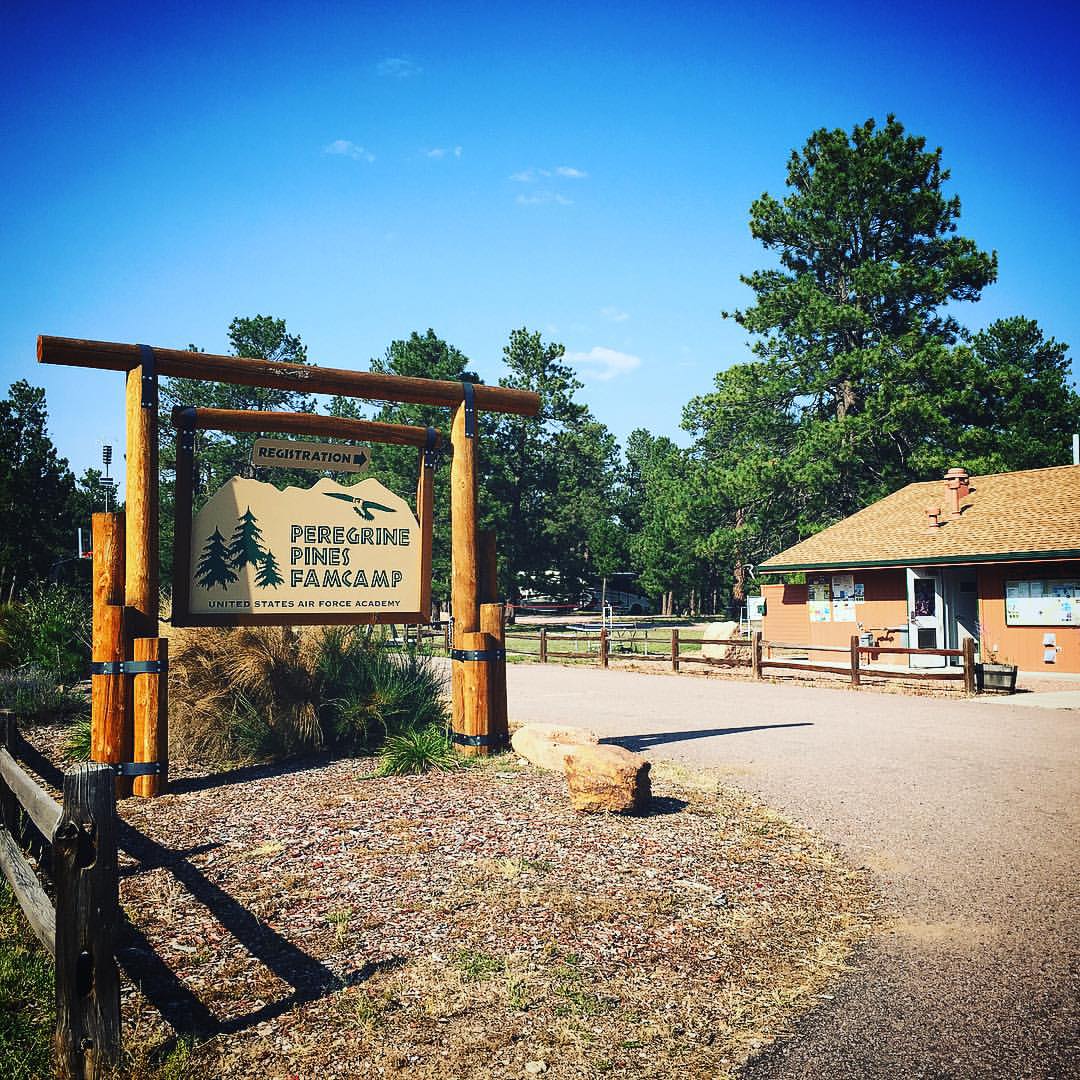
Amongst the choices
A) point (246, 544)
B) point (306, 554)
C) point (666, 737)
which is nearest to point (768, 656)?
point (666, 737)

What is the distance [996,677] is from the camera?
15742mm

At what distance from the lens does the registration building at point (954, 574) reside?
19844mm

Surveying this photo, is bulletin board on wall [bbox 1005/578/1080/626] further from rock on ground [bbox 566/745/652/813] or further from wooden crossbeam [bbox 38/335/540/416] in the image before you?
rock on ground [bbox 566/745/652/813]

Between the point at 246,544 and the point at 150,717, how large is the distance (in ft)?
5.93

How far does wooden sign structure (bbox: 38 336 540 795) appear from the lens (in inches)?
266

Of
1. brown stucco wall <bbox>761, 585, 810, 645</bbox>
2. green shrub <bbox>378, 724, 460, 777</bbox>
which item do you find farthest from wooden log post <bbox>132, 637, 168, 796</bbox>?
brown stucco wall <bbox>761, 585, 810, 645</bbox>

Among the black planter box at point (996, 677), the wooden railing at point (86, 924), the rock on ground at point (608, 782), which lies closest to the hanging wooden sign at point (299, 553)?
the rock on ground at point (608, 782)

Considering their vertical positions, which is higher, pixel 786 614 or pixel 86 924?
pixel 786 614

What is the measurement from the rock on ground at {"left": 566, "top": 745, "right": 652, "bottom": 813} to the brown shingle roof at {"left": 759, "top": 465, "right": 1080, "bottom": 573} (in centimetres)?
1684

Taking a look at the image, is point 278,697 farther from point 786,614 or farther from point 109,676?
point 786,614

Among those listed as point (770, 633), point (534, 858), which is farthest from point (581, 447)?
point (534, 858)

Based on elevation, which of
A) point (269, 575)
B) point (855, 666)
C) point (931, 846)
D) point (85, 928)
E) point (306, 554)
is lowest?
point (931, 846)

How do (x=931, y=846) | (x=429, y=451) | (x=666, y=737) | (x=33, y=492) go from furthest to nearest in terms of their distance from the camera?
(x=33, y=492)
(x=666, y=737)
(x=429, y=451)
(x=931, y=846)

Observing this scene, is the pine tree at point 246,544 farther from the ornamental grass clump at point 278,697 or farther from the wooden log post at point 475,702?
the wooden log post at point 475,702
